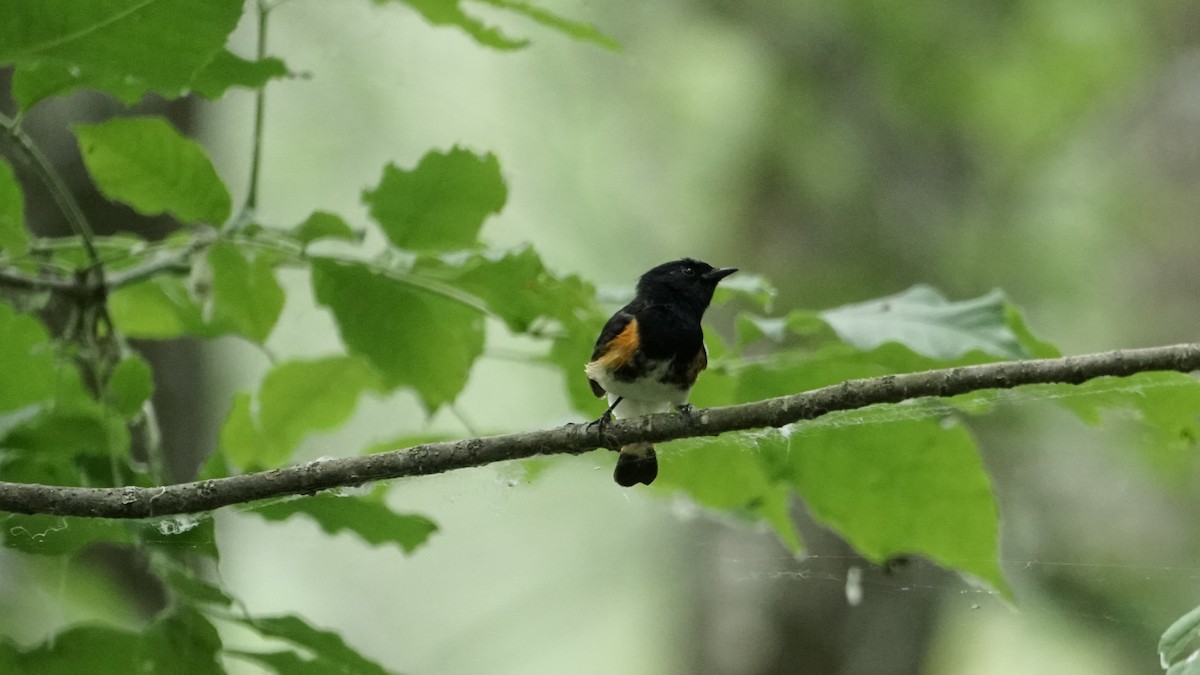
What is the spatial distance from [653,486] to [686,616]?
97.8 inches

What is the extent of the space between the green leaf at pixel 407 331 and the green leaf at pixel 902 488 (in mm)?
388

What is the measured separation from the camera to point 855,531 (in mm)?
1224

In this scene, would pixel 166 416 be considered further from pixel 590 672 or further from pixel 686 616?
pixel 686 616

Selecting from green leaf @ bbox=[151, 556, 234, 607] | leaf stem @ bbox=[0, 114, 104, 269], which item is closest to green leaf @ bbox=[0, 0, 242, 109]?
leaf stem @ bbox=[0, 114, 104, 269]

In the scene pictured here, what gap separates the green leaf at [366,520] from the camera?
111 centimetres

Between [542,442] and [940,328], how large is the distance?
1.66ft

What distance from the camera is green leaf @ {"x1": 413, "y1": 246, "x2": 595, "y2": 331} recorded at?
1164mm

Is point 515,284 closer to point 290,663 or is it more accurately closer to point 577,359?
point 577,359

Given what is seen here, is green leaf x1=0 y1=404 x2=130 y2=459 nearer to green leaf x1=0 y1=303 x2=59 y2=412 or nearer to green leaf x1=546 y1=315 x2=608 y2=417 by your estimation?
green leaf x1=0 y1=303 x2=59 y2=412

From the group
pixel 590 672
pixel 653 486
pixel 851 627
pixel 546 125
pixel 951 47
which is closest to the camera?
pixel 653 486

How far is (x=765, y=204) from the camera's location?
386 centimetres

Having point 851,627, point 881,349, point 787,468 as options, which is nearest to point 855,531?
point 787,468

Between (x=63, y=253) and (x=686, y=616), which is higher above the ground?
(x=63, y=253)

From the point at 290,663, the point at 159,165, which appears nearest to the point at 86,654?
the point at 290,663
